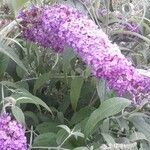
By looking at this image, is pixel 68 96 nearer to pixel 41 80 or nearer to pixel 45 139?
pixel 41 80

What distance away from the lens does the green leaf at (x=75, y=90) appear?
1158 mm

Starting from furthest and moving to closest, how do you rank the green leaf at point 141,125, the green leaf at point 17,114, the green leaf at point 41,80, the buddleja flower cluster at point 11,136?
the green leaf at point 41,80, the green leaf at point 141,125, the green leaf at point 17,114, the buddleja flower cluster at point 11,136

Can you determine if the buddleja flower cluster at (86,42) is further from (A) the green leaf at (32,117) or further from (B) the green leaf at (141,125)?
(A) the green leaf at (32,117)

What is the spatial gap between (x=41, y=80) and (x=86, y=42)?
19 cm

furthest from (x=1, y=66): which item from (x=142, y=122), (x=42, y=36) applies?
(x=142, y=122)

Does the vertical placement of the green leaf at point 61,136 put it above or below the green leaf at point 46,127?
above

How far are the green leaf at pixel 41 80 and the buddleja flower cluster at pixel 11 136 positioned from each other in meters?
0.29

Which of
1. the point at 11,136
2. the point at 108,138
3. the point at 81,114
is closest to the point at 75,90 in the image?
the point at 81,114

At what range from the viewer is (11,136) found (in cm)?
90

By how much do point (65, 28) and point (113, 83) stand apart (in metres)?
0.19

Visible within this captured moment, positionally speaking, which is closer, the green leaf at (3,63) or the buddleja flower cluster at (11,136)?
the buddleja flower cluster at (11,136)

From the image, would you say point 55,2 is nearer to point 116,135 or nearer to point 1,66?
point 1,66

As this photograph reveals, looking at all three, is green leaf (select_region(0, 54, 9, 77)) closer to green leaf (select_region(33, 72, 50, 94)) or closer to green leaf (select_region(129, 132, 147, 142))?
green leaf (select_region(33, 72, 50, 94))

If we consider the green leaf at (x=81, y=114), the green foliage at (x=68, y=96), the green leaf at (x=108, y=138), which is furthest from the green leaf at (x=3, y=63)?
the green leaf at (x=108, y=138)
